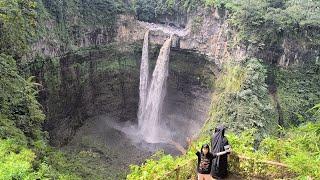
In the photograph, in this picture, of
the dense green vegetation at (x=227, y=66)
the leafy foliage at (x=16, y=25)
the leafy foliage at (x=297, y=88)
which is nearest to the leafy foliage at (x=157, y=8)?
the dense green vegetation at (x=227, y=66)

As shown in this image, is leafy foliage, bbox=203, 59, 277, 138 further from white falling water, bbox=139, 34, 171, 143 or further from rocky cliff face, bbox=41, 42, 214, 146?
white falling water, bbox=139, 34, 171, 143

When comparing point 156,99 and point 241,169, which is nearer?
point 241,169

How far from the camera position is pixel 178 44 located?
2762 cm

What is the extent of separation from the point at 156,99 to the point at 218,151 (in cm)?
2135

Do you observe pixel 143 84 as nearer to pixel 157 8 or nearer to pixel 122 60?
pixel 122 60

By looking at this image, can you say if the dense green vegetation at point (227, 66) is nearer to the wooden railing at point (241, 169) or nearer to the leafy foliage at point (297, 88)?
the leafy foliage at point (297, 88)

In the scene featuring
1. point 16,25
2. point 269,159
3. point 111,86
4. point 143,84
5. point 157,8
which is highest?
point 157,8

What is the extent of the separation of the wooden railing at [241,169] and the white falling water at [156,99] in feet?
65.5

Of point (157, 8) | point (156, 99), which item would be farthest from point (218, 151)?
point (157, 8)

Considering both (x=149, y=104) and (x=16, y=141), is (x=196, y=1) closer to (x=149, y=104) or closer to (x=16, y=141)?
(x=149, y=104)

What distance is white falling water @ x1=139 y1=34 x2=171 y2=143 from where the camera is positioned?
1098 inches

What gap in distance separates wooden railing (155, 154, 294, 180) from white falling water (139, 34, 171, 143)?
19965mm

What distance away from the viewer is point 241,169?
25.3 feet

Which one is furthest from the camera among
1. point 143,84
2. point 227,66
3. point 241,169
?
point 143,84
